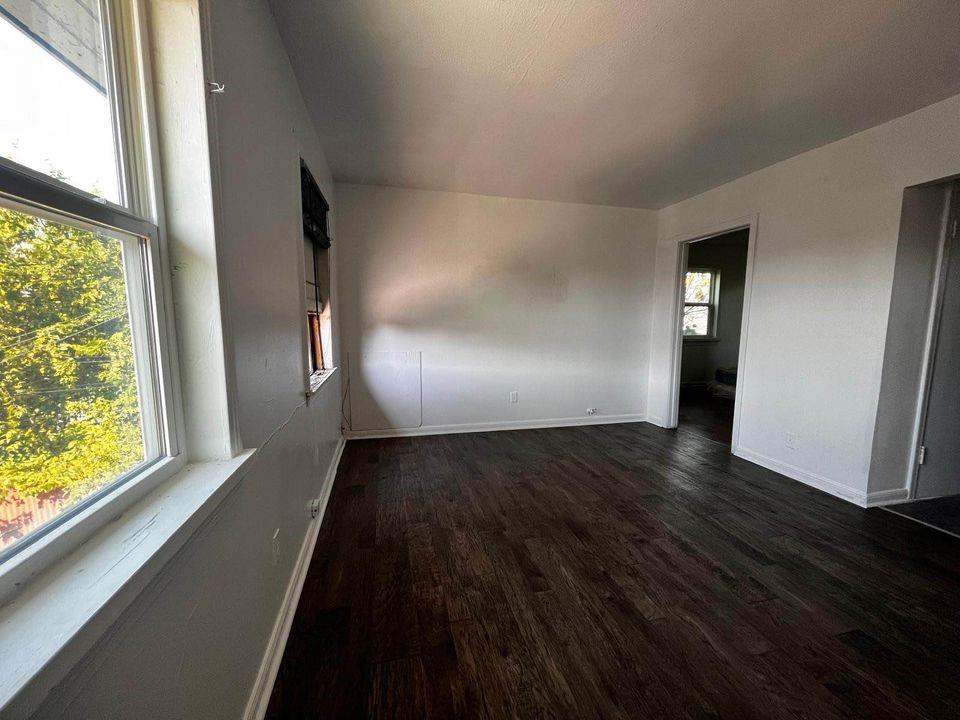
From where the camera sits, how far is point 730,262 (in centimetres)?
600

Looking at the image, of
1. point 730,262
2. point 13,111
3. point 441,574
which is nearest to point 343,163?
point 13,111

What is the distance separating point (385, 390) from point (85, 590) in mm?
3167

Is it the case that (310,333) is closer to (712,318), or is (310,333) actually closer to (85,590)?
(85,590)

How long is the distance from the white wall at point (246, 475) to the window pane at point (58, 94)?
255 millimetres

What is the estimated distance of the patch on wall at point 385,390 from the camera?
358cm

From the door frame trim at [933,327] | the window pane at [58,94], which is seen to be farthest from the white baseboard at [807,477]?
the window pane at [58,94]

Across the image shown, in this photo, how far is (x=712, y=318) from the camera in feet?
20.3

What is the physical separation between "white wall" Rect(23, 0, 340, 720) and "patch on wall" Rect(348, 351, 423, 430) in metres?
1.64

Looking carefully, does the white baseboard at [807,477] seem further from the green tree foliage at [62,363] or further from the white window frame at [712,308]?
the green tree foliage at [62,363]

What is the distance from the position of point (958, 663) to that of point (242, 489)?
100 inches

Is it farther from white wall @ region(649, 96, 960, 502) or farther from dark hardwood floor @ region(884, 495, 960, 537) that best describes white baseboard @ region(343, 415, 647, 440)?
dark hardwood floor @ region(884, 495, 960, 537)

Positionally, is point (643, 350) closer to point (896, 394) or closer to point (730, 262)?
point (896, 394)

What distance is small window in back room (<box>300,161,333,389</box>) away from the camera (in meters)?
2.32

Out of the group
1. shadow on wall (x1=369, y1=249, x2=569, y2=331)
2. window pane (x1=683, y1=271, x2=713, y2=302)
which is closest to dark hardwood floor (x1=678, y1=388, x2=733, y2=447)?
window pane (x1=683, y1=271, x2=713, y2=302)
